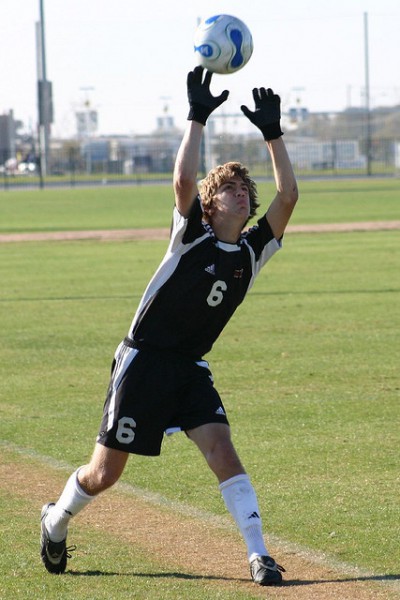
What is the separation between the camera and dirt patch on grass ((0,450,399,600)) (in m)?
5.15

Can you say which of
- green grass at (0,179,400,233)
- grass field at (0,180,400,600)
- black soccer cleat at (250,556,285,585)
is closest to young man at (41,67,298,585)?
black soccer cleat at (250,556,285,585)

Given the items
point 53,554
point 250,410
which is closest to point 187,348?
point 53,554

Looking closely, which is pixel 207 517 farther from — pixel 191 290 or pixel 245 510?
pixel 191 290

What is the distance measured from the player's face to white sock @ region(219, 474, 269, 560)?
1252mm

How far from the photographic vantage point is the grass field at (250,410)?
5.72 metres

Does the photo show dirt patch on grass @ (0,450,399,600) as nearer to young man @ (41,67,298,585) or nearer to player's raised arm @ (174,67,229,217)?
young man @ (41,67,298,585)

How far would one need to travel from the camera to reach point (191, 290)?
543 centimetres

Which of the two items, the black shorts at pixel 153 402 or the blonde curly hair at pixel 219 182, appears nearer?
the black shorts at pixel 153 402

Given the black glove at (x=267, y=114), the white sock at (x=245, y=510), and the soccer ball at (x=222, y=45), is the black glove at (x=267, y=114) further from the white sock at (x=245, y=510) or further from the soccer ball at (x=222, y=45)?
the white sock at (x=245, y=510)

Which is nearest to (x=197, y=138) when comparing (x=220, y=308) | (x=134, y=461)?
(x=220, y=308)

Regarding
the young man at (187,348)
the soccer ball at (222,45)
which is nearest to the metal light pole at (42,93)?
the soccer ball at (222,45)

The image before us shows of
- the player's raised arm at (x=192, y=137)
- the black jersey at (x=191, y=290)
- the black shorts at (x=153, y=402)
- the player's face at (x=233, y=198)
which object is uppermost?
the player's raised arm at (x=192, y=137)

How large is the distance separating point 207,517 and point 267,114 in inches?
87.5

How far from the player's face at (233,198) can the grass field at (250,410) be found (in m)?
1.73
